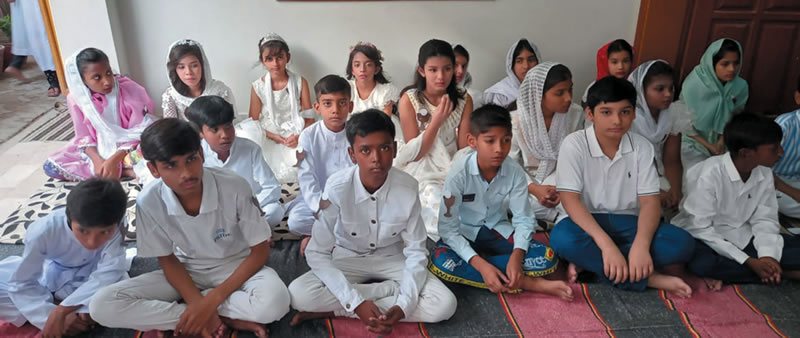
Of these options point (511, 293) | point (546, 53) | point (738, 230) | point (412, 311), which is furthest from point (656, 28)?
point (412, 311)

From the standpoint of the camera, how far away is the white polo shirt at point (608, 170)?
2031 millimetres

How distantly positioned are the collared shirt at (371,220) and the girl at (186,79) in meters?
1.47

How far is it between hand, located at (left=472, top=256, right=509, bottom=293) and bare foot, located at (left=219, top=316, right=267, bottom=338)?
0.74 metres

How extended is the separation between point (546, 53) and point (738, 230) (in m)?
2.05

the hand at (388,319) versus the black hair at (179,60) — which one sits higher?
the black hair at (179,60)

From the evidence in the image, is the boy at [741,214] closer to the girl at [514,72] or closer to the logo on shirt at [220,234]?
the girl at [514,72]

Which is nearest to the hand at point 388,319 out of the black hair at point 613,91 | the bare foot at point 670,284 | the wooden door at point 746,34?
the bare foot at point 670,284

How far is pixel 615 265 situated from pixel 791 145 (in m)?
1.33

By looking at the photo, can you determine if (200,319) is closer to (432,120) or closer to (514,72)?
(432,120)

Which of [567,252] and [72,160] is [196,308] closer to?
[567,252]

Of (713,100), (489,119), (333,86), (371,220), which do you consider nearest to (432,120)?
(333,86)

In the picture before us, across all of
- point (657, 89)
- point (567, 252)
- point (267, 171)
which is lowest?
point (567, 252)

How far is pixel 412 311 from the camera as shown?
1.77 meters

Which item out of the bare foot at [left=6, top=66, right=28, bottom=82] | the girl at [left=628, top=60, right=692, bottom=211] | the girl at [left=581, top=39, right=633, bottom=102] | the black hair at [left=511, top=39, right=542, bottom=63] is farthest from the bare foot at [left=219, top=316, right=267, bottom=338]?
the bare foot at [left=6, top=66, right=28, bottom=82]
